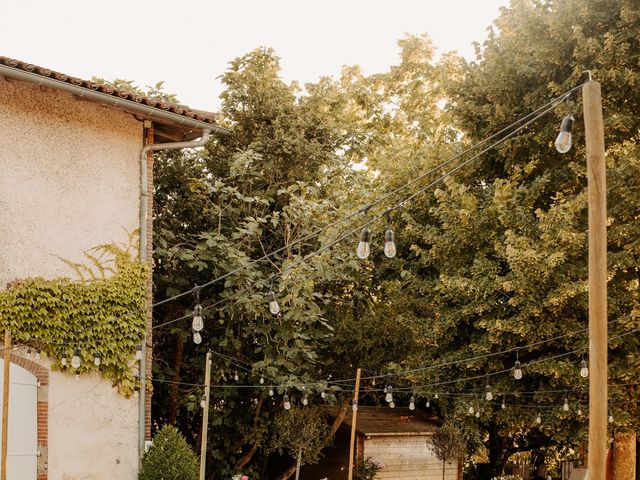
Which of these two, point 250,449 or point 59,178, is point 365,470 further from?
point 59,178

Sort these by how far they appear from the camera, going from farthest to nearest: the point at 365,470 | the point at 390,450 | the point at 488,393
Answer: the point at 390,450 < the point at 365,470 < the point at 488,393

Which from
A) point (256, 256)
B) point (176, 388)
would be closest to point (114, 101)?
point (256, 256)

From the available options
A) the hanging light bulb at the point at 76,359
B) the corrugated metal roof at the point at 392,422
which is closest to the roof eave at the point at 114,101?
the hanging light bulb at the point at 76,359

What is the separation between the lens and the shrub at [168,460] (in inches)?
480

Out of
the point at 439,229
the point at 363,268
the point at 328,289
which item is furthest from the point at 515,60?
the point at 328,289

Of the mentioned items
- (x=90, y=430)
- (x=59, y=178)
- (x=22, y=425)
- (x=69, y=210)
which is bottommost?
(x=90, y=430)

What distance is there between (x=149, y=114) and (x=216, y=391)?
294 inches

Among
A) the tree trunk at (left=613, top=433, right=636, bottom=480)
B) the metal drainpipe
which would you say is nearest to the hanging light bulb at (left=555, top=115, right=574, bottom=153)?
the metal drainpipe

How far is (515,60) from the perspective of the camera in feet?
51.6

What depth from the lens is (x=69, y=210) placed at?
40.4ft

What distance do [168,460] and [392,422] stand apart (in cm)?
1012

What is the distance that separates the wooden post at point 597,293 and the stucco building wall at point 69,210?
28.4 ft

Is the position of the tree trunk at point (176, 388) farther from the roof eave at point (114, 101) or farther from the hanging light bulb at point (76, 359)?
the roof eave at point (114, 101)

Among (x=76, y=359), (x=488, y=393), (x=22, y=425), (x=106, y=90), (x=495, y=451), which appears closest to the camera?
(x=22, y=425)
